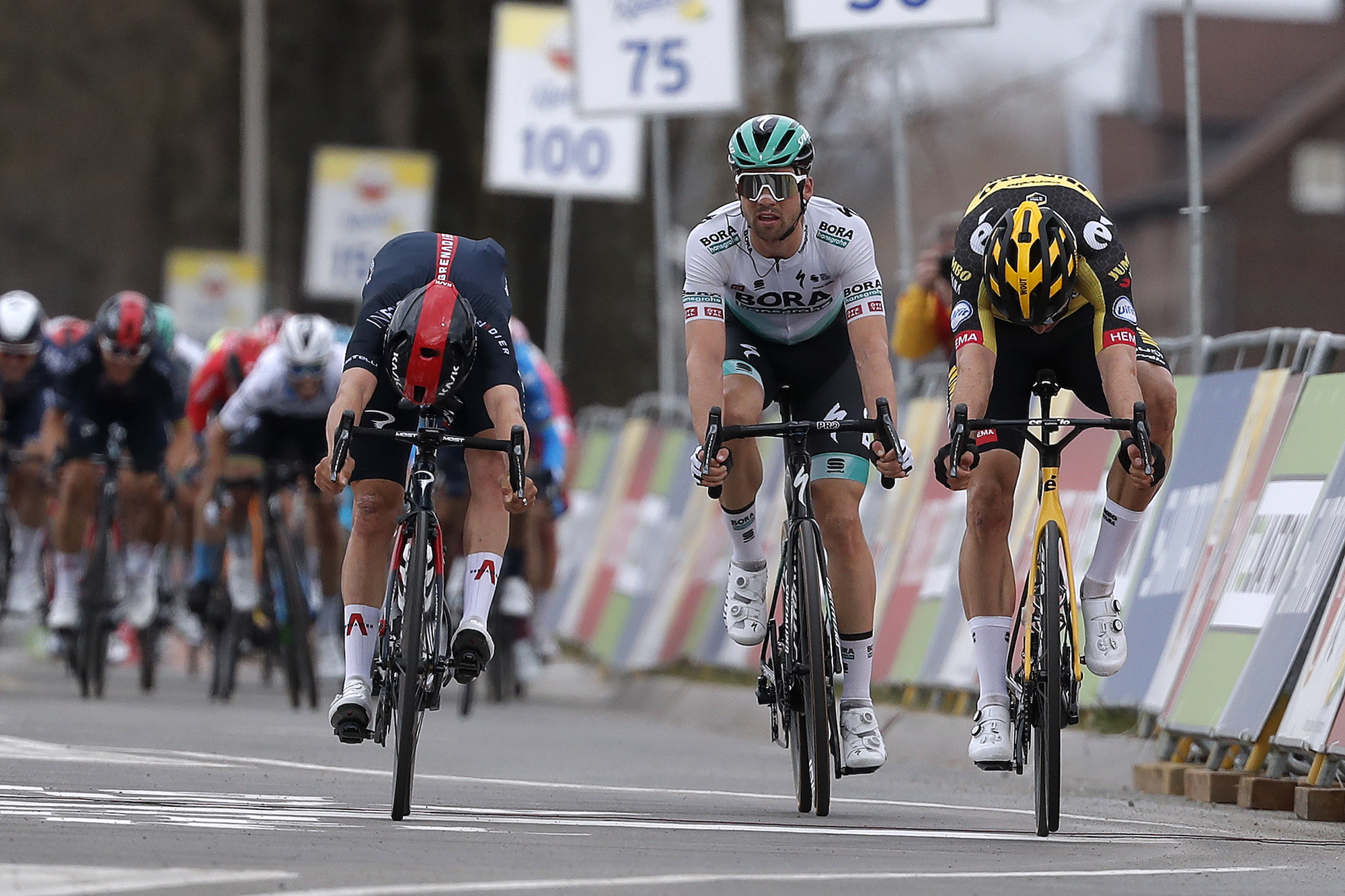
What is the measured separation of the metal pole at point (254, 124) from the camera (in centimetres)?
3381

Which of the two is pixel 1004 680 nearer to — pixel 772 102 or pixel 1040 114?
pixel 772 102

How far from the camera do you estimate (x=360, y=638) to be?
8703mm

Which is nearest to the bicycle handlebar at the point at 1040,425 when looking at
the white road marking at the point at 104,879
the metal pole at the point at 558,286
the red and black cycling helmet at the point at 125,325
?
the white road marking at the point at 104,879

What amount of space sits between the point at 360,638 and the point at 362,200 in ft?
61.2

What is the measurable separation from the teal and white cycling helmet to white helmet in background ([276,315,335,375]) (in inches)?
227

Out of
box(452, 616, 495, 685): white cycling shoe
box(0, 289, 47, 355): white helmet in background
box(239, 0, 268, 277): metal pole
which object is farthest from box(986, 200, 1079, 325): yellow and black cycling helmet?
box(239, 0, 268, 277): metal pole

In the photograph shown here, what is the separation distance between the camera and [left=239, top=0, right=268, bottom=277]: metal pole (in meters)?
33.8

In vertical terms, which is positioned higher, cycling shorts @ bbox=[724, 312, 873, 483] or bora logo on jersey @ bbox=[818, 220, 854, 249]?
bora logo on jersey @ bbox=[818, 220, 854, 249]

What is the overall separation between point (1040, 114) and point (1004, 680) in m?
58.3

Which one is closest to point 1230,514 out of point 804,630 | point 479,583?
point 804,630

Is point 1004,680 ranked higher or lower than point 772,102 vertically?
lower

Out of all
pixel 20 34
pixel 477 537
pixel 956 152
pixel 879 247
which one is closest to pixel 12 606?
pixel 477 537

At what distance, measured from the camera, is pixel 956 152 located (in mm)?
42094

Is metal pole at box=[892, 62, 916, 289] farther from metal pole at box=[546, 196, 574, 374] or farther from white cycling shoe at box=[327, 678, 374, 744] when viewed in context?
white cycling shoe at box=[327, 678, 374, 744]
